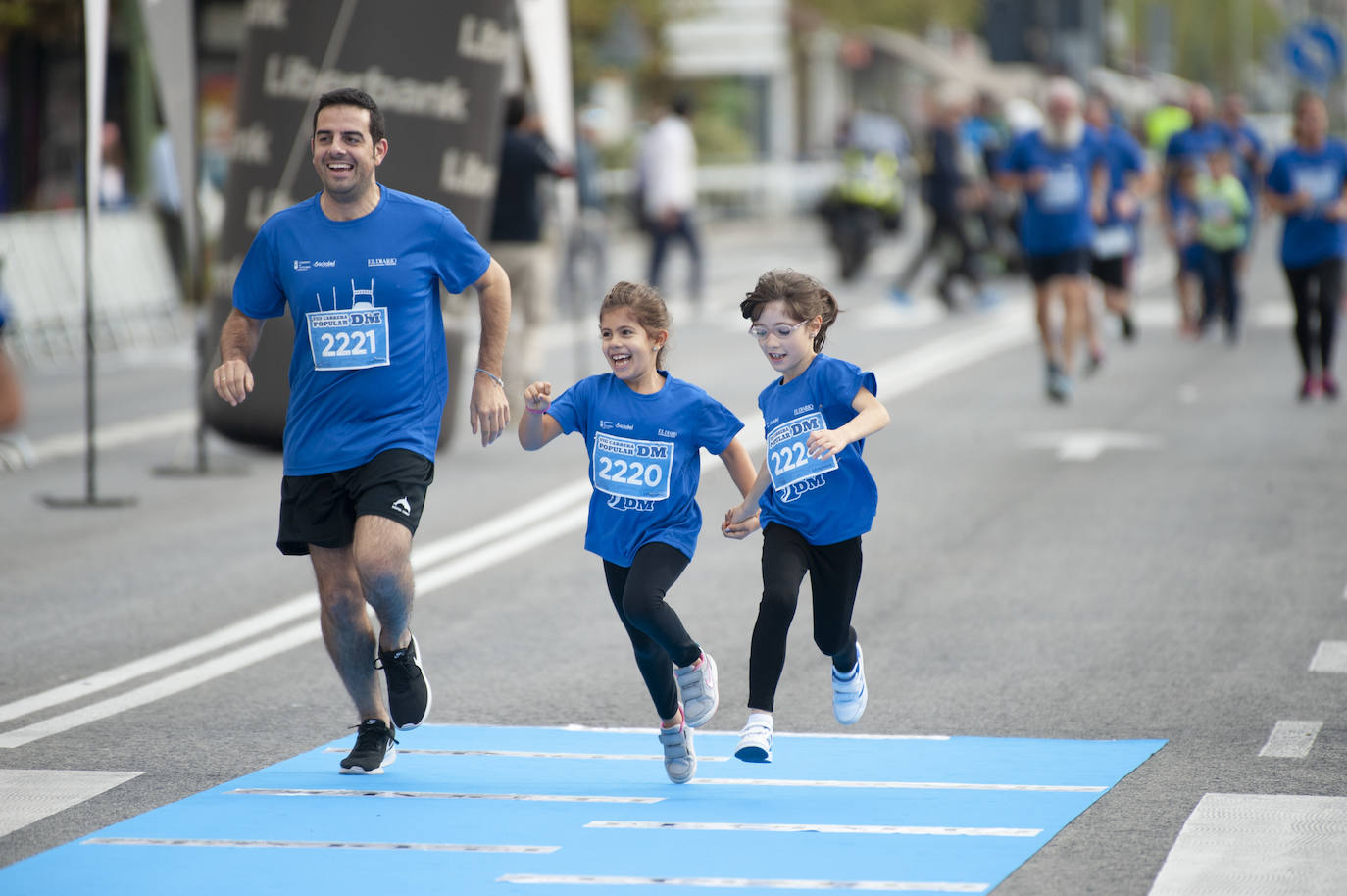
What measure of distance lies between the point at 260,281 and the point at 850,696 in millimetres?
2016

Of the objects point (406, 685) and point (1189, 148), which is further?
point (1189, 148)

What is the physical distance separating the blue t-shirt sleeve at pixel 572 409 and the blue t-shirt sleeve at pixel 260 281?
0.87 metres

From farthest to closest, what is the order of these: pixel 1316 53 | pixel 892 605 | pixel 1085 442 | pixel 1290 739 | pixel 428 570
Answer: pixel 1316 53 < pixel 1085 442 < pixel 428 570 < pixel 892 605 < pixel 1290 739

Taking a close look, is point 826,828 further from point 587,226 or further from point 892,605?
point 587,226

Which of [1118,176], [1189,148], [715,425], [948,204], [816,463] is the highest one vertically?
[1189,148]

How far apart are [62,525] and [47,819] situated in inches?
226

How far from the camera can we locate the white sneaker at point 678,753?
20.1ft

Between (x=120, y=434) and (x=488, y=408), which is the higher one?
(x=488, y=408)

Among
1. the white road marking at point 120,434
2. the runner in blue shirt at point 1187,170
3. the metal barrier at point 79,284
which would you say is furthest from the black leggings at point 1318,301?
the metal barrier at point 79,284

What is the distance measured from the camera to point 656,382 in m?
6.13

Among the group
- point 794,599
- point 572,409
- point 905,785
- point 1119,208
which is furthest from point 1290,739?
point 1119,208

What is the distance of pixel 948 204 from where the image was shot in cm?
2372

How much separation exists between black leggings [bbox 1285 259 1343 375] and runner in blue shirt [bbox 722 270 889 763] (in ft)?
32.0

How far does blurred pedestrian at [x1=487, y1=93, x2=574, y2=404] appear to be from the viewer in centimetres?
1501
